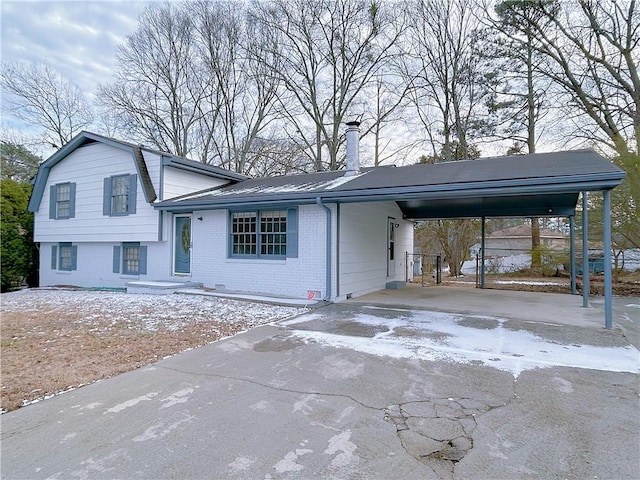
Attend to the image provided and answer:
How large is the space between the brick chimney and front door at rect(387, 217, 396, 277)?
225 cm

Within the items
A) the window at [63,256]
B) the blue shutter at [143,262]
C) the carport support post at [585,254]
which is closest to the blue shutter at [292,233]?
the blue shutter at [143,262]

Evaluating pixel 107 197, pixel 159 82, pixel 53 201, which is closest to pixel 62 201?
pixel 53 201

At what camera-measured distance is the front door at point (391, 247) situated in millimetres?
12125

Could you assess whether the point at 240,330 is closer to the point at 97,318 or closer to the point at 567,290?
the point at 97,318

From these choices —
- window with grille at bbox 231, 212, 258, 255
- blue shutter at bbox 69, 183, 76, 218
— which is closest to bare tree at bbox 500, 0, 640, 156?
window with grille at bbox 231, 212, 258, 255

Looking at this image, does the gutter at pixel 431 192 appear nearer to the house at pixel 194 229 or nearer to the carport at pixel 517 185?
the carport at pixel 517 185

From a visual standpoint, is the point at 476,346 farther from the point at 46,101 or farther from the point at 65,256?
the point at 46,101

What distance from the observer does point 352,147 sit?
10.8 meters

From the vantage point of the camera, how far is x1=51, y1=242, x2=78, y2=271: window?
1352 centimetres

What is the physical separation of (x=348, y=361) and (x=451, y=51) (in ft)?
60.0

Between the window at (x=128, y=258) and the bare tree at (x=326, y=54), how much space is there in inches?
439

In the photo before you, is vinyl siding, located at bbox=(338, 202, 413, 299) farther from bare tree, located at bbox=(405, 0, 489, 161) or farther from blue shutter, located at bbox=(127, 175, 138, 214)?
bare tree, located at bbox=(405, 0, 489, 161)

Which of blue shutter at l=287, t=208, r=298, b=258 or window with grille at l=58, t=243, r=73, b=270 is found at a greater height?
blue shutter at l=287, t=208, r=298, b=258

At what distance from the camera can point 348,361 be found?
4375 mm
